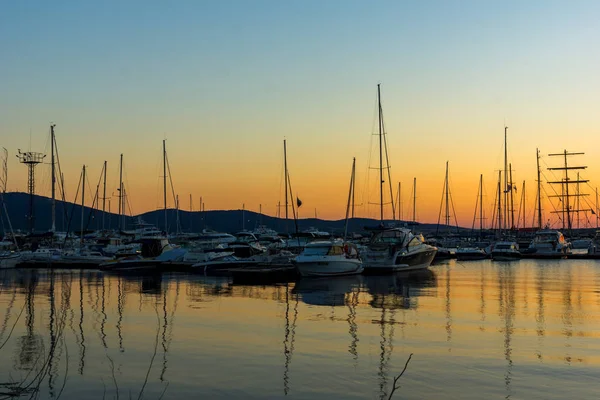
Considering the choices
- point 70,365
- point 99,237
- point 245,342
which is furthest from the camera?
point 99,237

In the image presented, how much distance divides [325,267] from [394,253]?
736 cm

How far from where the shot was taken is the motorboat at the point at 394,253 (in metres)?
50.9

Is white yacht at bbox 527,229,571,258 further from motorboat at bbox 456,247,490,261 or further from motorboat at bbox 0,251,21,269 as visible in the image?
motorboat at bbox 0,251,21,269

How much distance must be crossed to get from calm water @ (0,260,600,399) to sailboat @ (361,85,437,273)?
1467cm

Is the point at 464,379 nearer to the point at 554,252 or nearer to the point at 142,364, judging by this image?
the point at 142,364

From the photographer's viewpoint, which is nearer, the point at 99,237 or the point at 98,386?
the point at 98,386

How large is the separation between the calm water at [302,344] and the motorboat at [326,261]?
9.95 meters

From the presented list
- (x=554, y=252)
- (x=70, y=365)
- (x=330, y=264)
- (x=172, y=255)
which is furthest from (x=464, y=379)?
(x=554, y=252)

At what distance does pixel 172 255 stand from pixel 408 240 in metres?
22.3

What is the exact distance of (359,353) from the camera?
1819cm

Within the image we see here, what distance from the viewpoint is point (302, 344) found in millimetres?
19578

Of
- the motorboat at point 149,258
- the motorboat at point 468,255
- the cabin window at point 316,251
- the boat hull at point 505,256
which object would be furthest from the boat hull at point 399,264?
the motorboat at point 468,255

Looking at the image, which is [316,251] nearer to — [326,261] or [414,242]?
[326,261]

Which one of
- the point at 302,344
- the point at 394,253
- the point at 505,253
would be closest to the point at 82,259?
the point at 394,253
